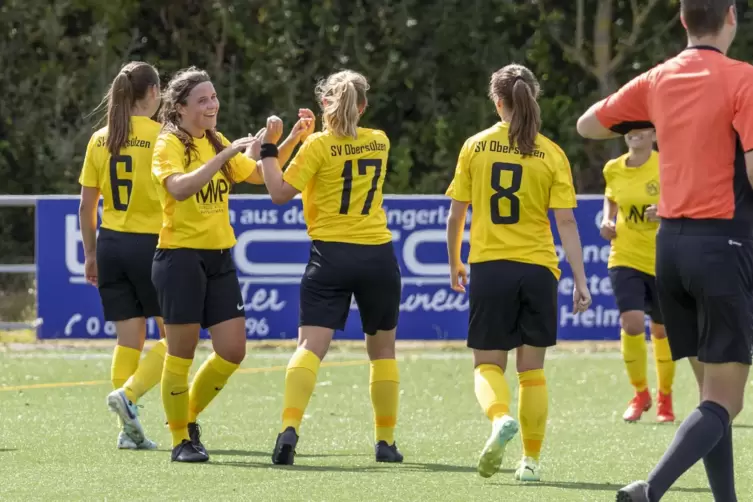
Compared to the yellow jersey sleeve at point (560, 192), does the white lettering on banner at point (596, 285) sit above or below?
below

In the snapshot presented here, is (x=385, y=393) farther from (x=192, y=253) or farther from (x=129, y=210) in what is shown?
(x=129, y=210)

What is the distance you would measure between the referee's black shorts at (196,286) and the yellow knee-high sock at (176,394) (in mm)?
218

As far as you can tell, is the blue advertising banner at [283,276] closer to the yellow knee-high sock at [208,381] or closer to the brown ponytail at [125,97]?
the brown ponytail at [125,97]

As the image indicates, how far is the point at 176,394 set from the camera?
8000mm

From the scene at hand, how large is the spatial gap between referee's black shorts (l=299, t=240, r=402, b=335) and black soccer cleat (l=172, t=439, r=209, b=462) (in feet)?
2.67

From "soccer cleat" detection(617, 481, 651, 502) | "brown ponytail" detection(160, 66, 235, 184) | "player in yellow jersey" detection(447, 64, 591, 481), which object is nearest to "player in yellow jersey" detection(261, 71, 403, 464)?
"brown ponytail" detection(160, 66, 235, 184)

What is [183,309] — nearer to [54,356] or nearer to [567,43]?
[54,356]

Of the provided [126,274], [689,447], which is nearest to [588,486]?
[689,447]

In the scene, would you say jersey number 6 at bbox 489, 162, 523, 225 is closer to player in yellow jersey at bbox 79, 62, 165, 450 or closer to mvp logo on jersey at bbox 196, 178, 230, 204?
mvp logo on jersey at bbox 196, 178, 230, 204

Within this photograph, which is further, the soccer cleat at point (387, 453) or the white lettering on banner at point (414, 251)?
the white lettering on banner at point (414, 251)

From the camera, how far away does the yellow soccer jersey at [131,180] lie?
8664 millimetres

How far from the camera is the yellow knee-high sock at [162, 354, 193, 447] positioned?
7984 millimetres

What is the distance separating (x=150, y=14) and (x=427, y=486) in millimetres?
15969

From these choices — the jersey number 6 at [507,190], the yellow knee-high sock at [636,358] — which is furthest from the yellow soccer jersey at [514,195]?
the yellow knee-high sock at [636,358]
